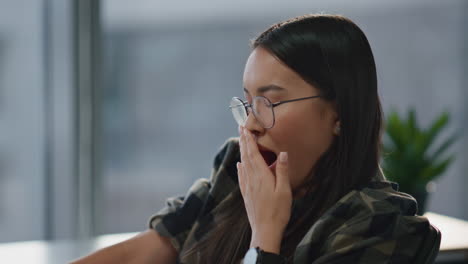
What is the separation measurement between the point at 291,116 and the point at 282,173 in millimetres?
109

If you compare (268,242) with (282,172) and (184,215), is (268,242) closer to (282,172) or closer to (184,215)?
(282,172)

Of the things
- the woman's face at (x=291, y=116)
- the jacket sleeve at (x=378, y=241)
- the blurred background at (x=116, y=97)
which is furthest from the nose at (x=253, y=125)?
the blurred background at (x=116, y=97)

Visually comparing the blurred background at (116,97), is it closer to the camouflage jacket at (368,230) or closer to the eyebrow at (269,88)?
the eyebrow at (269,88)

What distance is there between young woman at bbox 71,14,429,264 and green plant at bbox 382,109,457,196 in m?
1.10

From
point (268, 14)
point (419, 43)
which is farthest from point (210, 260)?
point (419, 43)

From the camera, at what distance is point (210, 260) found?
4.38ft

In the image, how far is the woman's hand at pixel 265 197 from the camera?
116 centimetres

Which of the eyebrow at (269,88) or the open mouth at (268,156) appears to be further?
the open mouth at (268,156)

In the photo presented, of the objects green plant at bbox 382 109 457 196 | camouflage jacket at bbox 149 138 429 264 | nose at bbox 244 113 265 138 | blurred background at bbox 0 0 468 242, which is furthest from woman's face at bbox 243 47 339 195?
blurred background at bbox 0 0 468 242

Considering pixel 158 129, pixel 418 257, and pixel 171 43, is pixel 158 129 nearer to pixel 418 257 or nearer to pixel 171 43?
pixel 171 43

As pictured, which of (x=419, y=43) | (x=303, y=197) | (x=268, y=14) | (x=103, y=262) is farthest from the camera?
(x=419, y=43)

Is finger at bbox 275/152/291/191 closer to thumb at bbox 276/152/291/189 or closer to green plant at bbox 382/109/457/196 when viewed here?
thumb at bbox 276/152/291/189

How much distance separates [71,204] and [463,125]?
80.5 inches

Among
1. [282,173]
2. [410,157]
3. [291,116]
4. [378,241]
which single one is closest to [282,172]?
[282,173]
